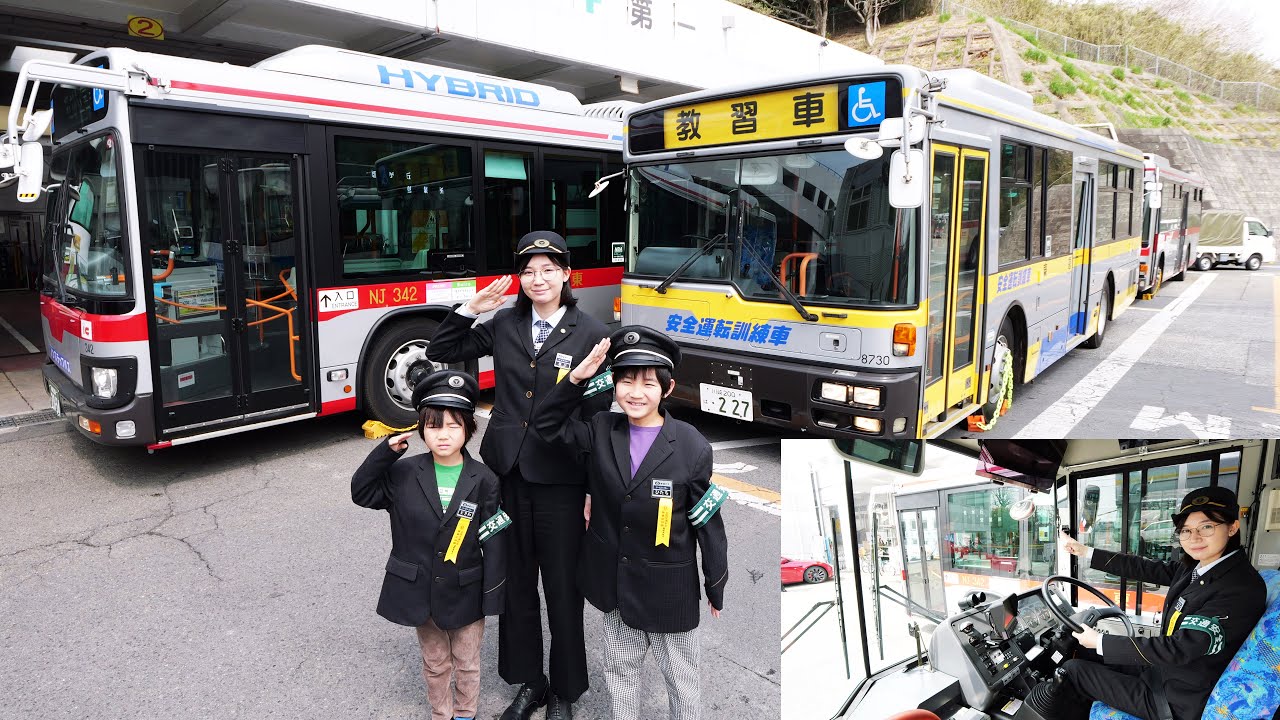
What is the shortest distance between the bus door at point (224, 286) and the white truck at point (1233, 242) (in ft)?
92.0

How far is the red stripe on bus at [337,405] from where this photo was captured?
6.76 metres

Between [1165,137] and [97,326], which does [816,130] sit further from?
[1165,137]

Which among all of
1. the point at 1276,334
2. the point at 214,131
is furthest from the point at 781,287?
the point at 1276,334

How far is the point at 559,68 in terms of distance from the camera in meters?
13.0

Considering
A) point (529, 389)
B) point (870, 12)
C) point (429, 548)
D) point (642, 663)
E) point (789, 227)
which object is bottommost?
point (642, 663)

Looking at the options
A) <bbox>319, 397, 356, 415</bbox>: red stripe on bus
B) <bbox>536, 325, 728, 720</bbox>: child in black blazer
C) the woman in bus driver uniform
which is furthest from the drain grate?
the woman in bus driver uniform

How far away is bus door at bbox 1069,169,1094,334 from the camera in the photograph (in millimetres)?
8836

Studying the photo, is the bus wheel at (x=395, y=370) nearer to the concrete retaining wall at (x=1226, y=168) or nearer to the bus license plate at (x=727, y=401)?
the bus license plate at (x=727, y=401)

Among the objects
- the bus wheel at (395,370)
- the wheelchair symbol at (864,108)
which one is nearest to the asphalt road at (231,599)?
the bus wheel at (395,370)

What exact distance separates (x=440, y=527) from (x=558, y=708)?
3.16 ft

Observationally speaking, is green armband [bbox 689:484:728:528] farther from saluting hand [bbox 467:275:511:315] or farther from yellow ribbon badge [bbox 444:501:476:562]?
saluting hand [bbox 467:275:511:315]

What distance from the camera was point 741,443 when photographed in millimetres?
7066

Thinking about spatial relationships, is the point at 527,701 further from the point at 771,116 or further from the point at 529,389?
the point at 771,116

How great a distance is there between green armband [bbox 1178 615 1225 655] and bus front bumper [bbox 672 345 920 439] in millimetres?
3482
